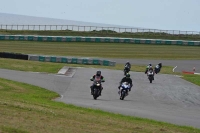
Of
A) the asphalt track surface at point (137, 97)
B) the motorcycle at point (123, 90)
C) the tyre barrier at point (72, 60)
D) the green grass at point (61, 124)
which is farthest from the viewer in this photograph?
the tyre barrier at point (72, 60)

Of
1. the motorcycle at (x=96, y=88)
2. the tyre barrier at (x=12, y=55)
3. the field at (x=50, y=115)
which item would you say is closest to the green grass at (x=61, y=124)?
the field at (x=50, y=115)

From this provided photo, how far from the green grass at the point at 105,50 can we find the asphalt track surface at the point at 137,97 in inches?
1144

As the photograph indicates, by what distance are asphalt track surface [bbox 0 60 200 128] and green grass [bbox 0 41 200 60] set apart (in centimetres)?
2907

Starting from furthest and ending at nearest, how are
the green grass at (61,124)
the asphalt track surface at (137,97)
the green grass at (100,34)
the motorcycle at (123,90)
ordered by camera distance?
the green grass at (100,34), the motorcycle at (123,90), the asphalt track surface at (137,97), the green grass at (61,124)

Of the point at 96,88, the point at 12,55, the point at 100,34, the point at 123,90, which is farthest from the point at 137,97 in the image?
the point at 100,34

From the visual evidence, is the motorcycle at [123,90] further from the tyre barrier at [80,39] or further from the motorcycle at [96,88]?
the tyre barrier at [80,39]

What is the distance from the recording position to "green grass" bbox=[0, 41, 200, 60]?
6831 cm

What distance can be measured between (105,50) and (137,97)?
157 ft

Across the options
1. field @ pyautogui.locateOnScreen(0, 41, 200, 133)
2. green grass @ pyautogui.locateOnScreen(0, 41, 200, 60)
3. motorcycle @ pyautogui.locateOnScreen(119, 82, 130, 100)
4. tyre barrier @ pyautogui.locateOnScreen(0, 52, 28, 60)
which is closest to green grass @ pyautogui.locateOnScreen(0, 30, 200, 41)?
green grass @ pyautogui.locateOnScreen(0, 41, 200, 60)

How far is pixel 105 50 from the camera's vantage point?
7400cm

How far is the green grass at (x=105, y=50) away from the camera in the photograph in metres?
68.3

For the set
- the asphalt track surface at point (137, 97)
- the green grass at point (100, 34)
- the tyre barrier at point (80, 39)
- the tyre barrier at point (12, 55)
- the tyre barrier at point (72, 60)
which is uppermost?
the green grass at point (100, 34)

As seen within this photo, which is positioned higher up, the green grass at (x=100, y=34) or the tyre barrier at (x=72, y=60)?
the green grass at (x=100, y=34)

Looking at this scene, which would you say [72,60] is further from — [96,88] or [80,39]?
[96,88]
